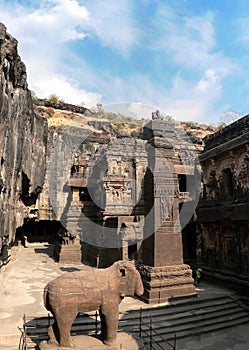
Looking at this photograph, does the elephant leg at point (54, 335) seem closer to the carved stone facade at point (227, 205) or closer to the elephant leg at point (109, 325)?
the elephant leg at point (109, 325)

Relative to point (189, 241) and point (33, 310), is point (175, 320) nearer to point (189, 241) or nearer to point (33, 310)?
point (33, 310)

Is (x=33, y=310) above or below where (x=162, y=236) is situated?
below

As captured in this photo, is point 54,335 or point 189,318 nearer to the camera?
point 54,335

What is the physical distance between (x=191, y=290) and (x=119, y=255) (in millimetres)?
5586

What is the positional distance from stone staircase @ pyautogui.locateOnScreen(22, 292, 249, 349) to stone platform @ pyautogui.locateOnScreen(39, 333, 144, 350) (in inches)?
36.9

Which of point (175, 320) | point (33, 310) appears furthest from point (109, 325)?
point (33, 310)

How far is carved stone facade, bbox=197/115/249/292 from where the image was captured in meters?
13.7

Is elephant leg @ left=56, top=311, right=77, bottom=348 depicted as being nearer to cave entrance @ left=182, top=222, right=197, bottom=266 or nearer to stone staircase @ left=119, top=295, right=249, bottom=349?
stone staircase @ left=119, top=295, right=249, bottom=349

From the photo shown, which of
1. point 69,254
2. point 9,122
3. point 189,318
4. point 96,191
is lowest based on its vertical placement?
point 189,318

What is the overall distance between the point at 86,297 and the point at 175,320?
433 cm

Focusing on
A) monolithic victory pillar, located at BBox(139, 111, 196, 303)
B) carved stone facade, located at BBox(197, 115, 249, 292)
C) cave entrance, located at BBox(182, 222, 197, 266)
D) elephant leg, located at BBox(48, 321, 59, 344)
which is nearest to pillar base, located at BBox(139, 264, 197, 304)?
monolithic victory pillar, located at BBox(139, 111, 196, 303)

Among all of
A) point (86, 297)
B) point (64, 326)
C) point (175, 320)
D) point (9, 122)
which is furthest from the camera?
point (9, 122)

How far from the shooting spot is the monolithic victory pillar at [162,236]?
11.0 m

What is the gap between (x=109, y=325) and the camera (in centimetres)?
660
